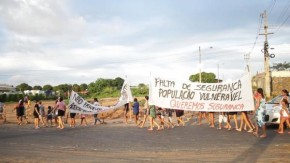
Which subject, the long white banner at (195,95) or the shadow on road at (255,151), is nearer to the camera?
the shadow on road at (255,151)

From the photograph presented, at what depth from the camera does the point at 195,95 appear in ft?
62.2

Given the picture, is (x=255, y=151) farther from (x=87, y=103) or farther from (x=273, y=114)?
(x=87, y=103)

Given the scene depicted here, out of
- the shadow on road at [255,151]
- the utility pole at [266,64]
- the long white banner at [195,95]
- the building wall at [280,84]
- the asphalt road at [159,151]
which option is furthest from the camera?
the building wall at [280,84]

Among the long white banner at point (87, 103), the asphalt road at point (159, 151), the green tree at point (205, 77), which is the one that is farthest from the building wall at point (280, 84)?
the green tree at point (205, 77)

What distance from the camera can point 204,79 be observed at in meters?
98.6

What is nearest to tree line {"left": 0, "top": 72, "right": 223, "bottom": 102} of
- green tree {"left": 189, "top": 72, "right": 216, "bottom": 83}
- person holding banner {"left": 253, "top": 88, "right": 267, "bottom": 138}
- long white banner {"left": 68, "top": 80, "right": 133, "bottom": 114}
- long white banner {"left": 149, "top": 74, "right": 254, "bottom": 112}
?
green tree {"left": 189, "top": 72, "right": 216, "bottom": 83}

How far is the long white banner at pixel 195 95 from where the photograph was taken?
1819 cm

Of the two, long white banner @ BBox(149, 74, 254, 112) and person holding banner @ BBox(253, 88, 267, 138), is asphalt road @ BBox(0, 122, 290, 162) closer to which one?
person holding banner @ BBox(253, 88, 267, 138)

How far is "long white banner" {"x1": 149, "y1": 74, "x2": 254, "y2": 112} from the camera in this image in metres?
18.2

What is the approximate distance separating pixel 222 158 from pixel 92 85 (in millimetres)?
86325

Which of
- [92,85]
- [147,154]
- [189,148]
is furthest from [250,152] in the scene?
[92,85]

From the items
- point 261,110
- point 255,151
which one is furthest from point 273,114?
point 255,151

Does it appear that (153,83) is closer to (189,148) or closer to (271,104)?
(271,104)

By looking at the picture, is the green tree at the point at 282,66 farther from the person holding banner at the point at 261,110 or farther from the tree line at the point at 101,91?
the person holding banner at the point at 261,110
